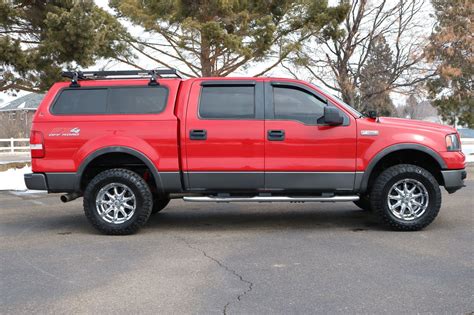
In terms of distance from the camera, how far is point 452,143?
6.60m

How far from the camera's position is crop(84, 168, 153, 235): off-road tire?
656 centimetres

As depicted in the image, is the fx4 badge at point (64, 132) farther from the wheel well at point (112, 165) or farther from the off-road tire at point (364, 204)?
the off-road tire at point (364, 204)

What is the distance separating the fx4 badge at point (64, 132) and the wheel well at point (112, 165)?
42 centimetres

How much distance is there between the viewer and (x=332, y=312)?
3.78 meters

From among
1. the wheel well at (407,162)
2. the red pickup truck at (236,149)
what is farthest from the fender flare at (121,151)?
the wheel well at (407,162)

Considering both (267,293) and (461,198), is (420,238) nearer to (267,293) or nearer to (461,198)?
(267,293)

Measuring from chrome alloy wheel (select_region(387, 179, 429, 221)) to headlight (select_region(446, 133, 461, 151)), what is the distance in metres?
0.63

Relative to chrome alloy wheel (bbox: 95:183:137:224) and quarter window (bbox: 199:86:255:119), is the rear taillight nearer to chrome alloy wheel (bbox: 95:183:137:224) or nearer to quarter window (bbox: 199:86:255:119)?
chrome alloy wheel (bbox: 95:183:137:224)

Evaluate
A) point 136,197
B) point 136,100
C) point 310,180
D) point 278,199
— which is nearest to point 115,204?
point 136,197

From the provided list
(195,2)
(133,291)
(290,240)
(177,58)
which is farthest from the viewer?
(177,58)

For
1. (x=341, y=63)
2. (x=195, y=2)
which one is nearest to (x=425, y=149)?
(x=195, y=2)

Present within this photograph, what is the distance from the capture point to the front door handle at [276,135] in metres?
6.48

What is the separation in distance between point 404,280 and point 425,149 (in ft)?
7.93

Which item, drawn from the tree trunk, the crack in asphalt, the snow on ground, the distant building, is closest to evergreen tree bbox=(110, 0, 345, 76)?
the tree trunk
